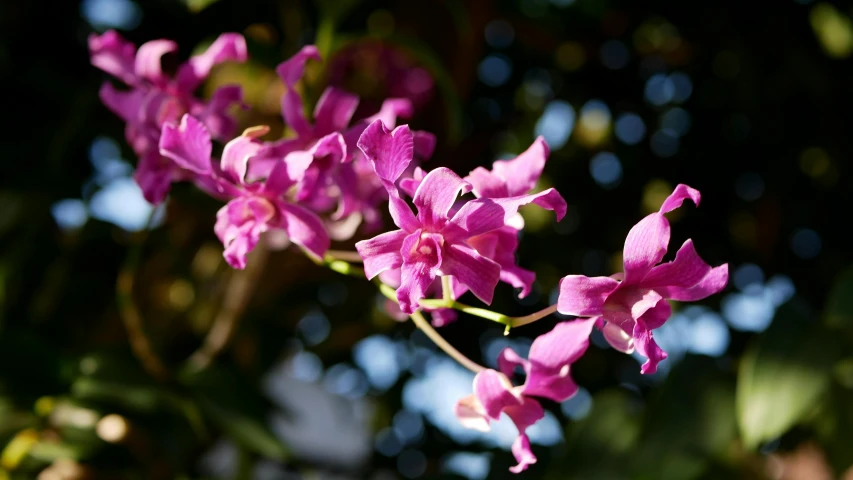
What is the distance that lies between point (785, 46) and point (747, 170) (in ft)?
0.58

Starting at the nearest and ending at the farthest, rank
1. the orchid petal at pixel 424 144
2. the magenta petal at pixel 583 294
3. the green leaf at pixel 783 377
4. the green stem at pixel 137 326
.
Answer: the magenta petal at pixel 583 294, the orchid petal at pixel 424 144, the green leaf at pixel 783 377, the green stem at pixel 137 326

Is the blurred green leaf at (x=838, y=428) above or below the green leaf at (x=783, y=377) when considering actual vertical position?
below

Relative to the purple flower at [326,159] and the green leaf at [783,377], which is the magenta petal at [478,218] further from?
the green leaf at [783,377]

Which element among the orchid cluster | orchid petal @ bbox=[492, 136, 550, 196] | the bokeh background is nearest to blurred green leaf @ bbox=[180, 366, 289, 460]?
the bokeh background

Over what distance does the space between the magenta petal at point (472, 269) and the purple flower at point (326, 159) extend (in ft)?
0.30

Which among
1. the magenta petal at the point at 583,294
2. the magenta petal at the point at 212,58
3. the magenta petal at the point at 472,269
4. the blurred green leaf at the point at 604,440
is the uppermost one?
the magenta petal at the point at 583,294

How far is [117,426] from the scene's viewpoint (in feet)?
2.03

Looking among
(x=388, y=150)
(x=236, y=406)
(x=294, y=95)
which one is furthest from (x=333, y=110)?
(x=236, y=406)

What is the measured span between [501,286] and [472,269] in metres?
0.62

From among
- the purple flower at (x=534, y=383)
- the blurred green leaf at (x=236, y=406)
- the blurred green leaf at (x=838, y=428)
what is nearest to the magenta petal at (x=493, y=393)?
the purple flower at (x=534, y=383)

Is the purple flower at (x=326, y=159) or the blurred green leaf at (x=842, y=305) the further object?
the blurred green leaf at (x=842, y=305)

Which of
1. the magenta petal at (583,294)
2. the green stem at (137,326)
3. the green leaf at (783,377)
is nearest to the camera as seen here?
the magenta petal at (583,294)

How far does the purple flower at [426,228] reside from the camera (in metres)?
0.30

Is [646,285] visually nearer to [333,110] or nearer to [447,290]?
[447,290]
